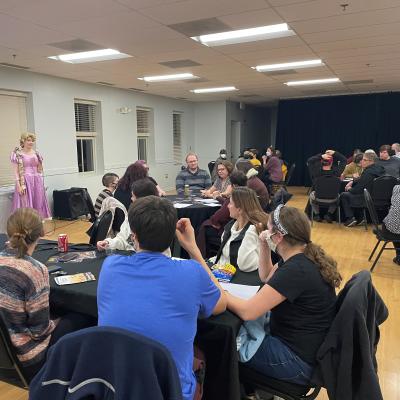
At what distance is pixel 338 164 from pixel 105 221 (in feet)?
19.5

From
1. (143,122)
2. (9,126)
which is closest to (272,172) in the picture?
(143,122)

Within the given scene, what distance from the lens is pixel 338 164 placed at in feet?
25.3

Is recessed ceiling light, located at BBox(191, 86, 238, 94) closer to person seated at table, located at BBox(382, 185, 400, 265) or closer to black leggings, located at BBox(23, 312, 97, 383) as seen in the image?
person seated at table, located at BBox(382, 185, 400, 265)

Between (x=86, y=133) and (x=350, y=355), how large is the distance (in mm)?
7764

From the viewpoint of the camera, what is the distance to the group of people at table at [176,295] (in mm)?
1257

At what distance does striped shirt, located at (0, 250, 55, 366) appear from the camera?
1624mm

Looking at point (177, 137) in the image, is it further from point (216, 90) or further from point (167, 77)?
point (167, 77)

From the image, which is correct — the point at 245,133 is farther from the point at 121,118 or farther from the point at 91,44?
the point at 91,44

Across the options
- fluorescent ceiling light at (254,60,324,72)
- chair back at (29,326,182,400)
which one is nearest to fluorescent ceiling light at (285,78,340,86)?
fluorescent ceiling light at (254,60,324,72)

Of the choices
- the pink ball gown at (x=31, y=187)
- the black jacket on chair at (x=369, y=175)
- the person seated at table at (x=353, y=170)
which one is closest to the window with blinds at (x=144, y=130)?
the pink ball gown at (x=31, y=187)

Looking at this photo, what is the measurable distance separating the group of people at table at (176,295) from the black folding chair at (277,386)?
31 mm

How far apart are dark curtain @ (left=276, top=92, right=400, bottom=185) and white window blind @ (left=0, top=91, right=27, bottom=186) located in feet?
27.2

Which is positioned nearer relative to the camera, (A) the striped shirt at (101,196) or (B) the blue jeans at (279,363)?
(B) the blue jeans at (279,363)

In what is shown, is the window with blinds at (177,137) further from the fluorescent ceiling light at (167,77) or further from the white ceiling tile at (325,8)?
the white ceiling tile at (325,8)
